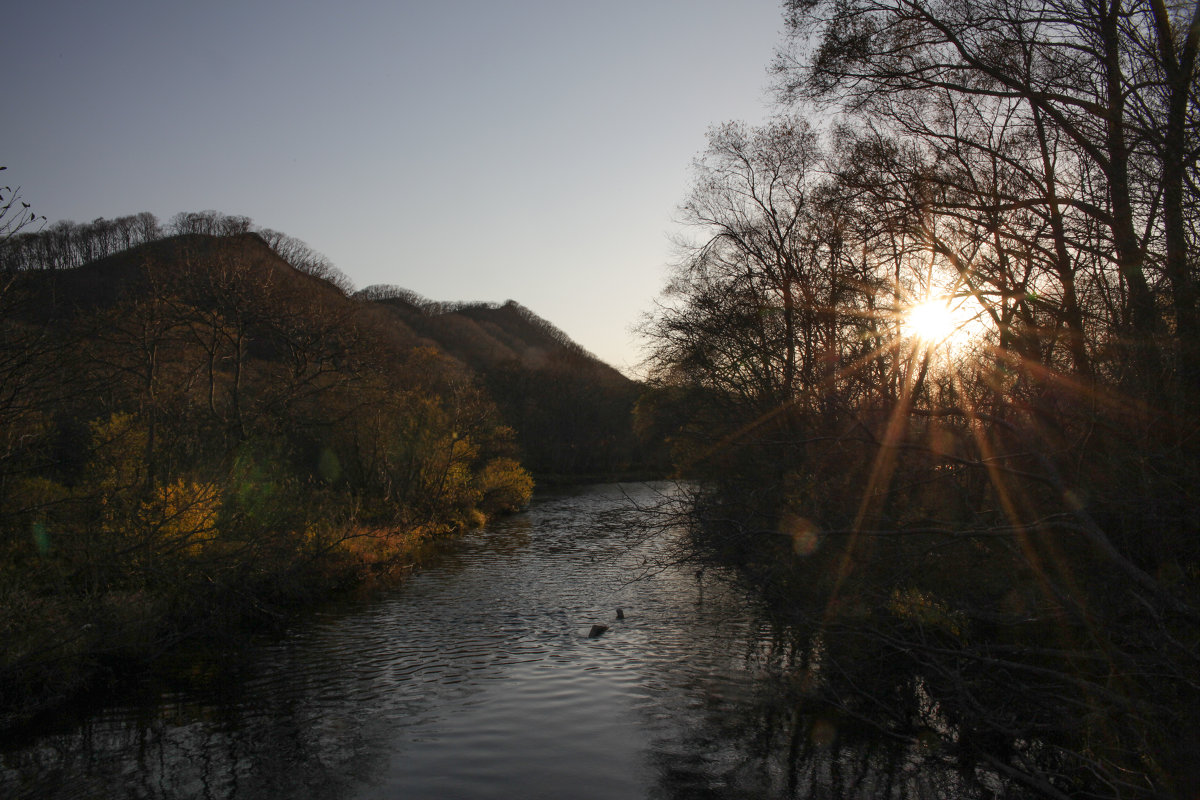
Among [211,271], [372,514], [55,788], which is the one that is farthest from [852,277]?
[372,514]

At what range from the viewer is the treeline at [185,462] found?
1041cm

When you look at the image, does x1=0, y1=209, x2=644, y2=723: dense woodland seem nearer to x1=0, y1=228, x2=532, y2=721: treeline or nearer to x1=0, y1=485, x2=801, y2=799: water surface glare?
x1=0, y1=228, x2=532, y2=721: treeline

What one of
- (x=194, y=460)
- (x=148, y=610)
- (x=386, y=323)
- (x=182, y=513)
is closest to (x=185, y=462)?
(x=194, y=460)

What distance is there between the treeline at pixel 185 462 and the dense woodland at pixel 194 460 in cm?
5

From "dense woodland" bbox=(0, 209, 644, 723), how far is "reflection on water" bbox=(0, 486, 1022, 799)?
127cm

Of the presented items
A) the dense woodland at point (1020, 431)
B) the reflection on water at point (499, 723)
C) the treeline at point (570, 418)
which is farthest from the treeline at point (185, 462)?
the treeline at point (570, 418)

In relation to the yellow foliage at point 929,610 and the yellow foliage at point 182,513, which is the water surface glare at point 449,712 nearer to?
the yellow foliage at point 182,513

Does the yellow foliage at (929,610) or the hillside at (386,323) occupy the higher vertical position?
the hillside at (386,323)

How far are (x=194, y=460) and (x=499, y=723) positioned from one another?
10073 mm

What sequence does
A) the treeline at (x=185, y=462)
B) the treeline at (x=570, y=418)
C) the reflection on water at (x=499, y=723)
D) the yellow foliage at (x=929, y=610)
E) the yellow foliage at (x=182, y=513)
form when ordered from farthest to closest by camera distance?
the treeline at (x=570, y=418)
the yellow foliage at (x=182, y=513)
the treeline at (x=185, y=462)
the reflection on water at (x=499, y=723)
the yellow foliage at (x=929, y=610)

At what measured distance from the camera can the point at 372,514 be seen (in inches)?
973

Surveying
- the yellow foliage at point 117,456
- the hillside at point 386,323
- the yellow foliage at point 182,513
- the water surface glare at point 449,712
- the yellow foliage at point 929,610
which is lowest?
the water surface glare at point 449,712

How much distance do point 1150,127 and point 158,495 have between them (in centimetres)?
1511

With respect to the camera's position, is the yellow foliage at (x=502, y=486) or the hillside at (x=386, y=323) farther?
the yellow foliage at (x=502, y=486)
